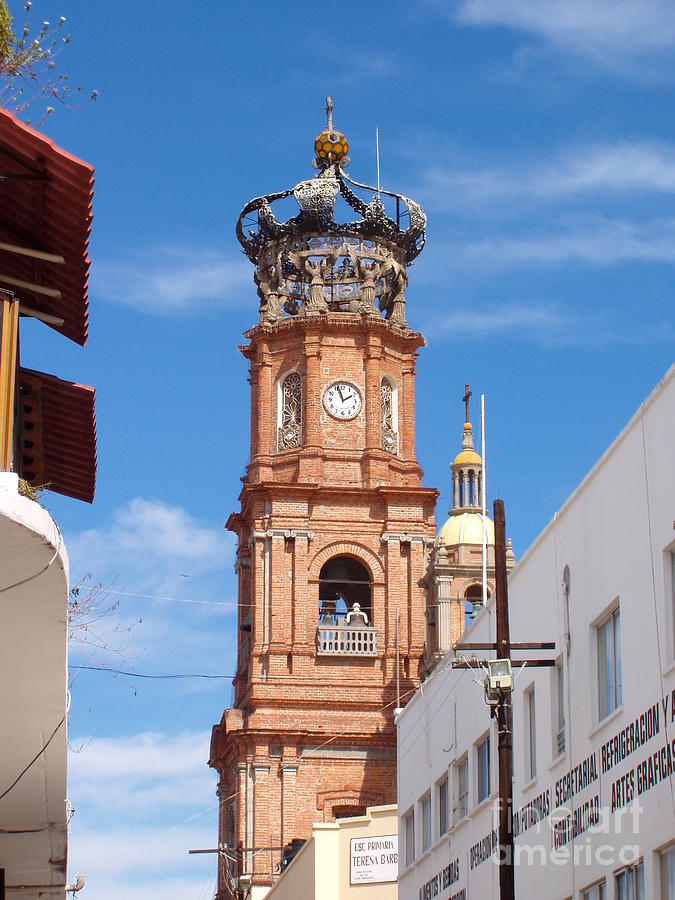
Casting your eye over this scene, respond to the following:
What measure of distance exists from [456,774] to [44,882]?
58.7ft

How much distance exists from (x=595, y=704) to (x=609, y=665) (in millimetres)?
665

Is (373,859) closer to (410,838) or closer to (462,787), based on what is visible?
(410,838)

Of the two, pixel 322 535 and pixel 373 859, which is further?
pixel 322 535

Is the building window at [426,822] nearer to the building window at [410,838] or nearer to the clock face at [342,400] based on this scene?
the building window at [410,838]

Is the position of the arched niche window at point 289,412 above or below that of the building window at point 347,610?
above

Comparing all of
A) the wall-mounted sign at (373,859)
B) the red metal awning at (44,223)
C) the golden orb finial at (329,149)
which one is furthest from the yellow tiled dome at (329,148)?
the red metal awning at (44,223)

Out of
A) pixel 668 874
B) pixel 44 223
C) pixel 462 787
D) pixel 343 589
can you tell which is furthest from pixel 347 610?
pixel 44 223

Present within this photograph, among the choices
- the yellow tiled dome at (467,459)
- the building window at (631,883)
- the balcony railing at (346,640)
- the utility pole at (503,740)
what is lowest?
the building window at (631,883)

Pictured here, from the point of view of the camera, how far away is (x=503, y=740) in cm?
2386

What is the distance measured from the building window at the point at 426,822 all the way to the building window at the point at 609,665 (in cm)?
1247

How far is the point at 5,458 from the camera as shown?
1240 centimetres

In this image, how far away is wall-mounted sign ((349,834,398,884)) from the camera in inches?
1757

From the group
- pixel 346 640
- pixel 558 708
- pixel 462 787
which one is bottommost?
pixel 462 787

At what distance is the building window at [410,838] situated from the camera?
39156 mm
